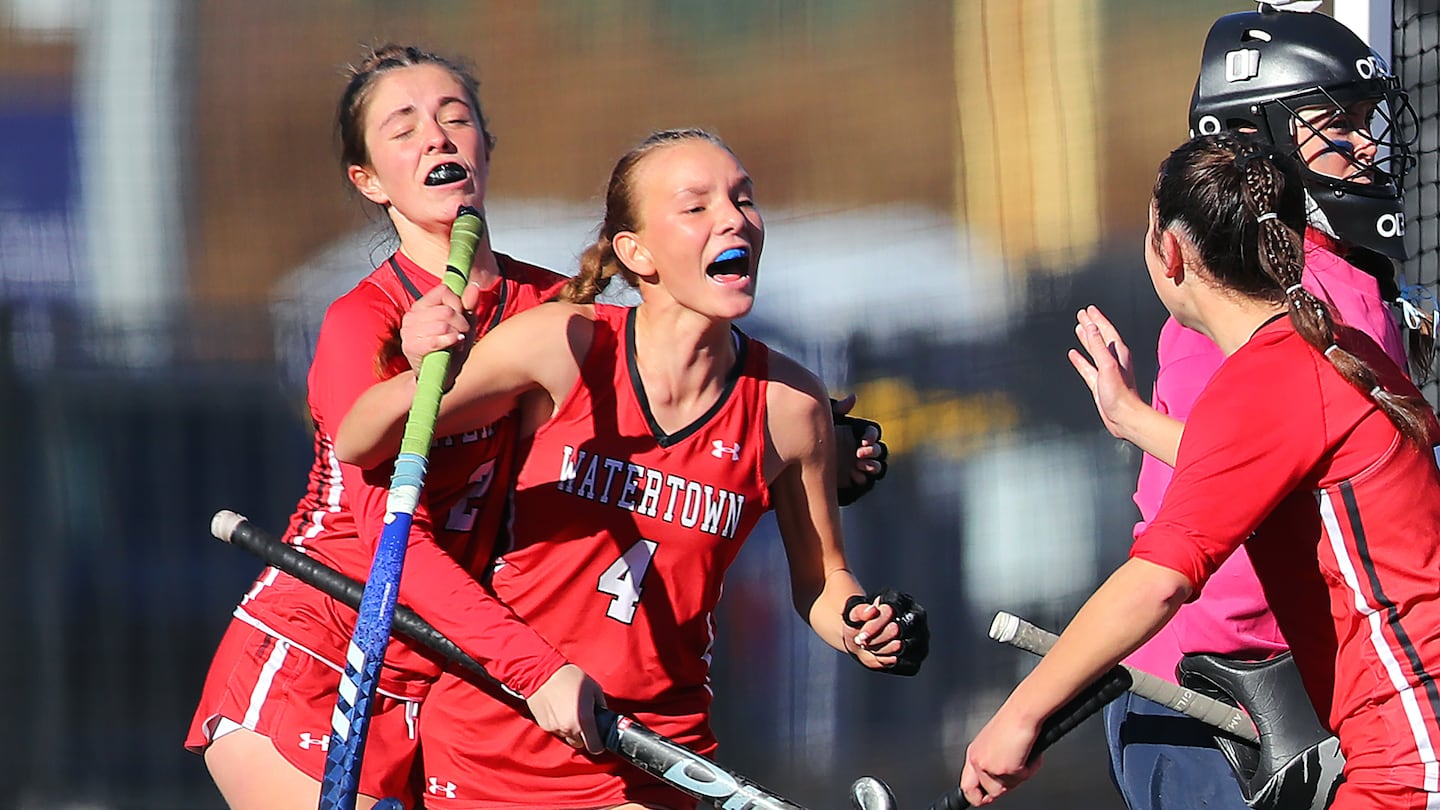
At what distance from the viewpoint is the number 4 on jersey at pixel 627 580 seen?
2.53 metres

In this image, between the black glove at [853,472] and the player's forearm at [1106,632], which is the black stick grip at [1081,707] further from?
the black glove at [853,472]

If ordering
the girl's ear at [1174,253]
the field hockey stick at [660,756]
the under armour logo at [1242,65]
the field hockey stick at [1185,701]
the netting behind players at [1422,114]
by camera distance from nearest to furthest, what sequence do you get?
1. the girl's ear at [1174,253]
2. the field hockey stick at [660,756]
3. the field hockey stick at [1185,701]
4. the under armour logo at [1242,65]
5. the netting behind players at [1422,114]

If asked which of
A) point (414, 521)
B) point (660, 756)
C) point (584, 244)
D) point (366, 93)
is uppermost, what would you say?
point (366, 93)

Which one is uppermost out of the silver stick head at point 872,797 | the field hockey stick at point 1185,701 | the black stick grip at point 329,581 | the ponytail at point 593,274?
the ponytail at point 593,274

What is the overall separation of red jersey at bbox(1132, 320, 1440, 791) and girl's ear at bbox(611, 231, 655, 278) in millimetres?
945

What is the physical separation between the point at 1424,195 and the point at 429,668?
332cm

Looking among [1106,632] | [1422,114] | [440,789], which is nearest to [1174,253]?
[1106,632]

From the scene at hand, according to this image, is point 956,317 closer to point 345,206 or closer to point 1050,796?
point 1050,796

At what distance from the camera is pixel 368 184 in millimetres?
2869

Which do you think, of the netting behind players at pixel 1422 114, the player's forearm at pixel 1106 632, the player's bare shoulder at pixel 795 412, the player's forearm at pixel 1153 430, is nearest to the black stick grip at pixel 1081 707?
the player's forearm at pixel 1106 632

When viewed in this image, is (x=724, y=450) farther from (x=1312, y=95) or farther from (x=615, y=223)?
(x=1312, y=95)

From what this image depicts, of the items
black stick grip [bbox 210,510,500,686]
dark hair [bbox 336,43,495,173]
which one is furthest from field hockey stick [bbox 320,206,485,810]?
dark hair [bbox 336,43,495,173]

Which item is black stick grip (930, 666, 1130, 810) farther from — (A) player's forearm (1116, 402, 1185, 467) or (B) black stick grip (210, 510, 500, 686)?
(B) black stick grip (210, 510, 500, 686)

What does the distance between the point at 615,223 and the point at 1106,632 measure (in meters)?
1.10
